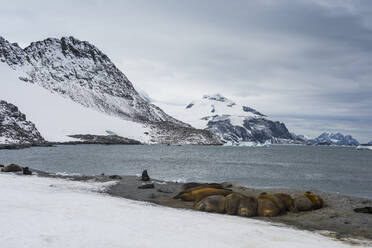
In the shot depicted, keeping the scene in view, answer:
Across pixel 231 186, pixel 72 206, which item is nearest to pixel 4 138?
pixel 231 186

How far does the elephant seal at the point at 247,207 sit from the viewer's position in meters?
20.0

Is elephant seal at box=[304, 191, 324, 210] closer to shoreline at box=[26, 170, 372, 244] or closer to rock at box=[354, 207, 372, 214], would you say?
shoreline at box=[26, 170, 372, 244]

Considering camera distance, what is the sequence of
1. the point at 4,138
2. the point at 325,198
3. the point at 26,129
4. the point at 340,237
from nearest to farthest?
the point at 340,237 → the point at 325,198 → the point at 4,138 → the point at 26,129

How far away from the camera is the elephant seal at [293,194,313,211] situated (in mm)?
23219

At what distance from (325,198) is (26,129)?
184 metres

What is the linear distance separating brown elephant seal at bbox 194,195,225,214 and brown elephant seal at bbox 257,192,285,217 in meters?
2.22

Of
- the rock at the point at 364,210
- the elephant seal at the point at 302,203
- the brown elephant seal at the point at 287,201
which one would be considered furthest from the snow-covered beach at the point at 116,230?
the rock at the point at 364,210

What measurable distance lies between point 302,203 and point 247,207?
5148 millimetres

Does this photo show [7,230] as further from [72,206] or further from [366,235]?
[366,235]

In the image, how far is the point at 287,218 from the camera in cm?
2061

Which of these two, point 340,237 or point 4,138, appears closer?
point 340,237

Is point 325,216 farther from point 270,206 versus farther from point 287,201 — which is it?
point 270,206

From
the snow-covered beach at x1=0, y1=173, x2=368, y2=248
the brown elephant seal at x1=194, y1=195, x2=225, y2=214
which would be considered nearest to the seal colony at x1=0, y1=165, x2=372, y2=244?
the brown elephant seal at x1=194, y1=195, x2=225, y2=214

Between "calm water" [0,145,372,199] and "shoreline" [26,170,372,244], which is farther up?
"shoreline" [26,170,372,244]
